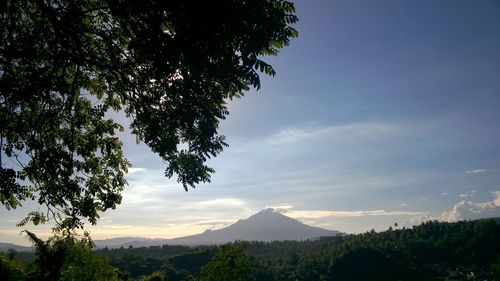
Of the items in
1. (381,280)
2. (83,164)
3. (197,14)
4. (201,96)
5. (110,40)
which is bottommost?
(381,280)

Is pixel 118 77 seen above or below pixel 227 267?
above

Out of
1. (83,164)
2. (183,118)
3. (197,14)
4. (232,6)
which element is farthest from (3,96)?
(232,6)

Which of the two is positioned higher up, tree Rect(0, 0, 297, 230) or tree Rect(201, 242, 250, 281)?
tree Rect(0, 0, 297, 230)

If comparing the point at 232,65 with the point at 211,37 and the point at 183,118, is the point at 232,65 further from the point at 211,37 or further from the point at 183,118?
the point at 183,118

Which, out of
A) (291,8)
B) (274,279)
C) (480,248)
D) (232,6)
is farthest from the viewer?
(480,248)

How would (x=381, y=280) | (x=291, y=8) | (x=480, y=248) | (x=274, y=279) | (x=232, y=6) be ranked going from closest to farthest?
(x=232, y=6)
(x=291, y=8)
(x=274, y=279)
(x=381, y=280)
(x=480, y=248)

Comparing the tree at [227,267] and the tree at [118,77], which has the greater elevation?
the tree at [118,77]

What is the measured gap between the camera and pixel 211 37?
26.0ft

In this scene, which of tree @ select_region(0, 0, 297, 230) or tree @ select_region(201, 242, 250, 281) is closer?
tree @ select_region(0, 0, 297, 230)

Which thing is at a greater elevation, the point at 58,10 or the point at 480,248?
the point at 58,10

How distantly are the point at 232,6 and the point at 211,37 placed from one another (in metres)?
0.76

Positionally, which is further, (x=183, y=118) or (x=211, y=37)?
(x=183, y=118)

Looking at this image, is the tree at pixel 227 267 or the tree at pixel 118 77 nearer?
the tree at pixel 118 77

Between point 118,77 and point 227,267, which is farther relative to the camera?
point 227,267
